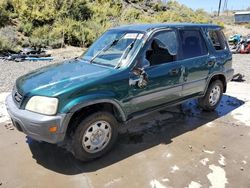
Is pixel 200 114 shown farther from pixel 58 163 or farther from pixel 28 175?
pixel 28 175

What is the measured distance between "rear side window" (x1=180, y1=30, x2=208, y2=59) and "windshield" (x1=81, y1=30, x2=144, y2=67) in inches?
36.7

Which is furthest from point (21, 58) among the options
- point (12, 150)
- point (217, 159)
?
point (217, 159)

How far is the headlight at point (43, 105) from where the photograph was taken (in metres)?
3.83

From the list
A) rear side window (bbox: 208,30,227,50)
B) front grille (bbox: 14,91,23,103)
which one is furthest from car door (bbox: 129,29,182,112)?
front grille (bbox: 14,91,23,103)

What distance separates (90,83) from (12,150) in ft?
5.76

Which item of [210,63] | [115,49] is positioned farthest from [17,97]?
[210,63]

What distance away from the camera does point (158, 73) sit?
15.8ft

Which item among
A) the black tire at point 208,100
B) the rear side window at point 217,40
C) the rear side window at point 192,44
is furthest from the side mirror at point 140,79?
the rear side window at point 217,40

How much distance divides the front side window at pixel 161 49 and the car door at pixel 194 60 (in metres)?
0.19

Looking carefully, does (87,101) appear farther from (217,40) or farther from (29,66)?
(29,66)

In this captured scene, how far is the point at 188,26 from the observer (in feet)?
18.3

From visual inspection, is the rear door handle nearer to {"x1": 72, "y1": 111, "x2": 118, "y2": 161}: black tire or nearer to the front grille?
{"x1": 72, "y1": 111, "x2": 118, "y2": 161}: black tire

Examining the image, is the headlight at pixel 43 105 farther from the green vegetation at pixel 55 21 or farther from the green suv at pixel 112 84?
the green vegetation at pixel 55 21

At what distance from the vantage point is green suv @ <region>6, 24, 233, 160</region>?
3.91 meters
